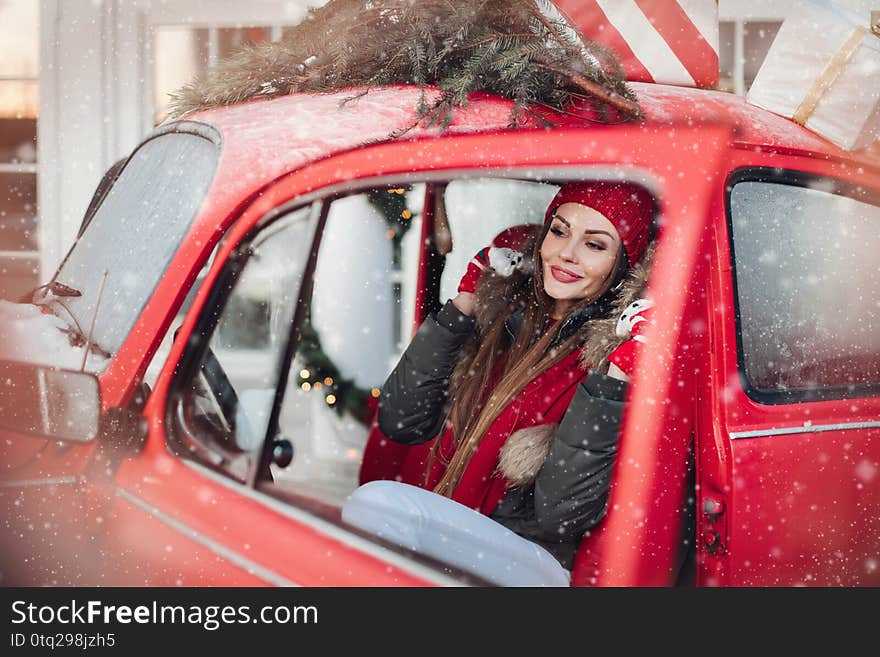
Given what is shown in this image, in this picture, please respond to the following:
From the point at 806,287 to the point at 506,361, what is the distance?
30.4 inches

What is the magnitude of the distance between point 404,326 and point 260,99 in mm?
2141

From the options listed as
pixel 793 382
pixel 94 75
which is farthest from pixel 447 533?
pixel 94 75

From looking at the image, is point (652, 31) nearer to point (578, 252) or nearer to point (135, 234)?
point (578, 252)

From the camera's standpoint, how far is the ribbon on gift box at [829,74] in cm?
146

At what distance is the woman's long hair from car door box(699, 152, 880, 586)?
0.37 metres

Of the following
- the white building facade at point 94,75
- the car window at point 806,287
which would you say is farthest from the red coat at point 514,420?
the white building facade at point 94,75

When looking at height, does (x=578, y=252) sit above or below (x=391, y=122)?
below

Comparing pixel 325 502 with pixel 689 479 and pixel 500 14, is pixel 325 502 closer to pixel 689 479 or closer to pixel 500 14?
pixel 689 479

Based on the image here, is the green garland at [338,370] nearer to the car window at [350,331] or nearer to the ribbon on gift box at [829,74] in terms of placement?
the car window at [350,331]

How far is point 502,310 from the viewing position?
206cm

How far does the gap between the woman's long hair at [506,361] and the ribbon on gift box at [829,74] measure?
0.44 metres

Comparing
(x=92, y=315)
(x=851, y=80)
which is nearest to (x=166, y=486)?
(x=92, y=315)

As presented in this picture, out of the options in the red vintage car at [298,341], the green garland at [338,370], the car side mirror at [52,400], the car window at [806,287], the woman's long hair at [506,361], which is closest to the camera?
the car side mirror at [52,400]

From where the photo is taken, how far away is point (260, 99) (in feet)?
5.39
